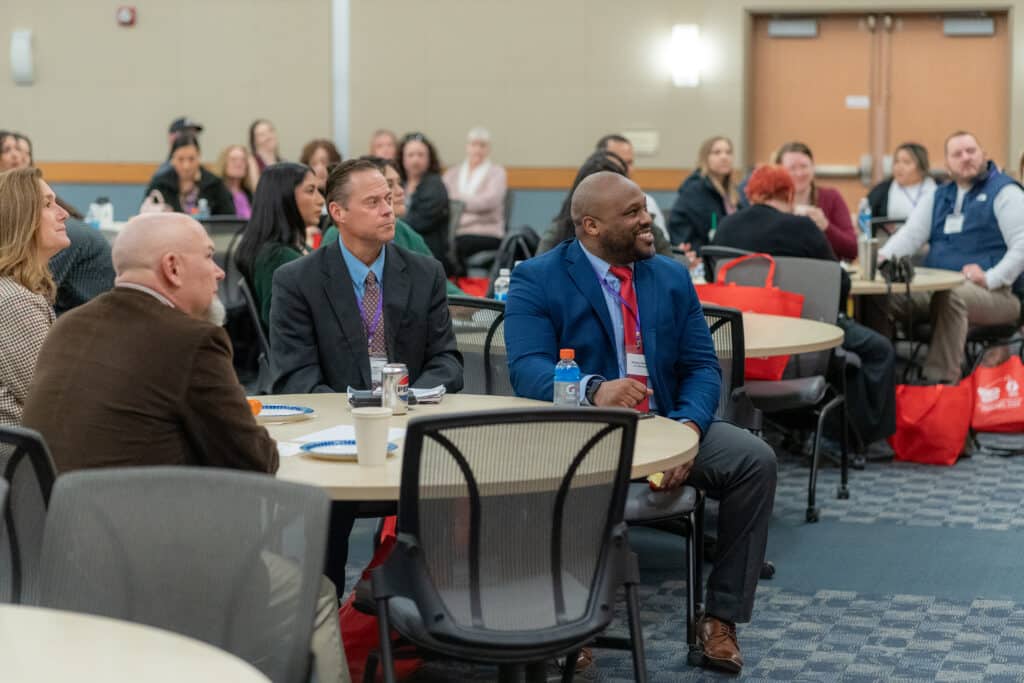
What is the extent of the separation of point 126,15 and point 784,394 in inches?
351

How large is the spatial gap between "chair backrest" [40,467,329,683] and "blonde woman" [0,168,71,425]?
4.58ft

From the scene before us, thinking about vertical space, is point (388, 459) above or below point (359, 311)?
below

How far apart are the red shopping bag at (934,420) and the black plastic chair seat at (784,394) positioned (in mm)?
1170

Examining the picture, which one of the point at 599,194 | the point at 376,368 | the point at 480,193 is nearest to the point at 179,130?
the point at 480,193

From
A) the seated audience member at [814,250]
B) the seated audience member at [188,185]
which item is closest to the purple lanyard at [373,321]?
the seated audience member at [814,250]

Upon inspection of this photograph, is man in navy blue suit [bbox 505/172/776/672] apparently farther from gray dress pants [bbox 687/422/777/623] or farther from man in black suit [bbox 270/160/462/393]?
man in black suit [bbox 270/160/462/393]

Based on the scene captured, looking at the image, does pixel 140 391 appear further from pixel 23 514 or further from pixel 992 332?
pixel 992 332

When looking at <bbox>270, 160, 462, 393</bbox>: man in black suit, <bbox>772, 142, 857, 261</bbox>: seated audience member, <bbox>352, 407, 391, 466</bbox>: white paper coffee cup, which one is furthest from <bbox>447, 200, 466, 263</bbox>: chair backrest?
<bbox>352, 407, 391, 466</bbox>: white paper coffee cup

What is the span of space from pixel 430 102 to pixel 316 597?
10282 millimetres

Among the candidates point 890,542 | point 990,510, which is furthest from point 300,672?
point 990,510

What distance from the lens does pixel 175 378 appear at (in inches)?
106

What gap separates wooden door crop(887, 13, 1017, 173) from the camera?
1117 cm

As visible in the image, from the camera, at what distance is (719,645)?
3775 millimetres

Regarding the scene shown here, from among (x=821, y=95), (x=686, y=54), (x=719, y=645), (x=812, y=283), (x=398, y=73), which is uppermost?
(x=686, y=54)
